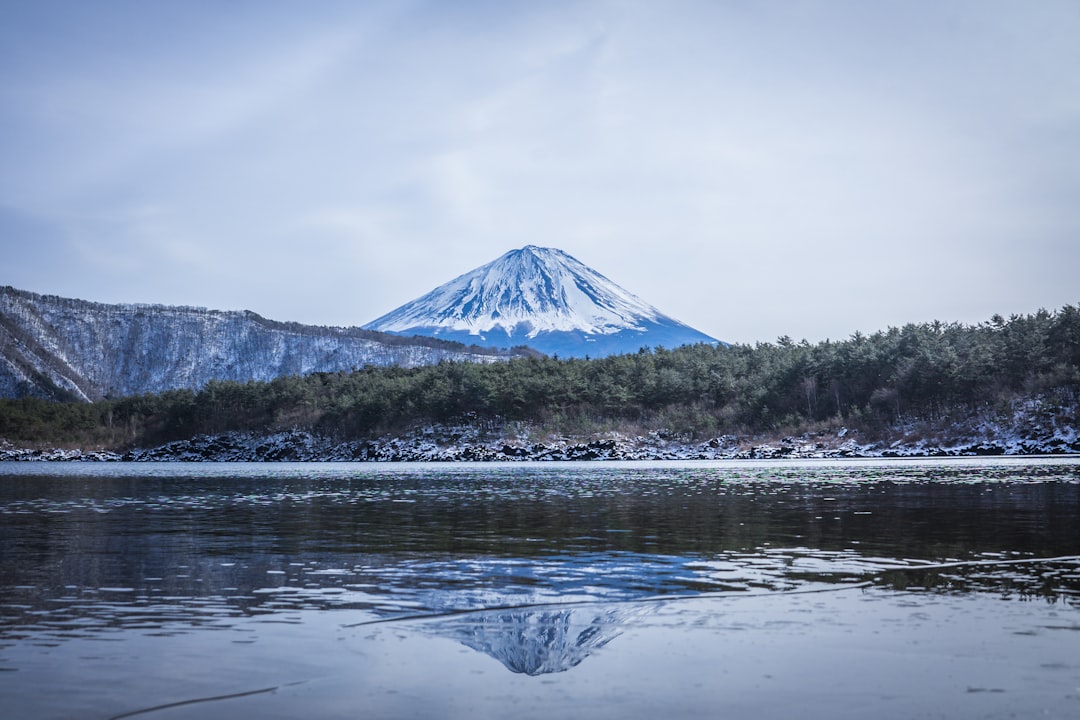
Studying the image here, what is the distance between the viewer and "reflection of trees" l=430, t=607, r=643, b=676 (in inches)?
328

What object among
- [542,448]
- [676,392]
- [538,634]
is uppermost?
[676,392]

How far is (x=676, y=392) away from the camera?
110312mm

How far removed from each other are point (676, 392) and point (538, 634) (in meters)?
102

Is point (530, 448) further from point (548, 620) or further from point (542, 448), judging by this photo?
point (548, 620)

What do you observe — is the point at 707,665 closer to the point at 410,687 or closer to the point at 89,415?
the point at 410,687

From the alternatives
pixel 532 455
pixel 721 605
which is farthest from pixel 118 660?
pixel 532 455

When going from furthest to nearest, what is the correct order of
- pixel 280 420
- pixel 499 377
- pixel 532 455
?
pixel 280 420 < pixel 499 377 < pixel 532 455

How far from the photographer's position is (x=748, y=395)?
4149 inches

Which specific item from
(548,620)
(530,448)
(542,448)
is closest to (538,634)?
(548,620)

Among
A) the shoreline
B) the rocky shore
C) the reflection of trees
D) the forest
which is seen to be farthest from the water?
the forest

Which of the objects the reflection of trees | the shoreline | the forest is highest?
the forest

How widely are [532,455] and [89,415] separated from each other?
9378cm

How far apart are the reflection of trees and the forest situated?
83.7 m

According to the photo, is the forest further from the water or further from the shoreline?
the water
